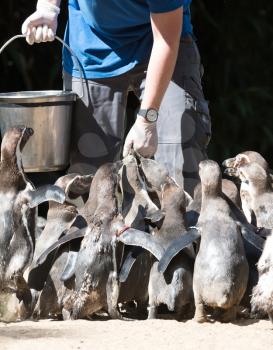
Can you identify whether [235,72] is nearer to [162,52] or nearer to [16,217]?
[162,52]

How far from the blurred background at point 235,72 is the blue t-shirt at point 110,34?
2.63 metres

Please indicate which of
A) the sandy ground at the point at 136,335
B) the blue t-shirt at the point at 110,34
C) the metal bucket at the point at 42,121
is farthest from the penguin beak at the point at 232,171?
the sandy ground at the point at 136,335

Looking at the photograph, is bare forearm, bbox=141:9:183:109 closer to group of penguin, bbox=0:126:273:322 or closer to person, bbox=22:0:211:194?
person, bbox=22:0:211:194

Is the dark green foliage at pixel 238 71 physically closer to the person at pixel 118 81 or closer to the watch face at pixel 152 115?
the person at pixel 118 81

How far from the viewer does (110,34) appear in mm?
5941

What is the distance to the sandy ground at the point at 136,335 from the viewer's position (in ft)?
15.2

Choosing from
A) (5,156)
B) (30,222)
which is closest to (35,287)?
(30,222)

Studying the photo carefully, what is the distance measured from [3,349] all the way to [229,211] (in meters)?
1.19

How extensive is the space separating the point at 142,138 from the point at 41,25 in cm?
83

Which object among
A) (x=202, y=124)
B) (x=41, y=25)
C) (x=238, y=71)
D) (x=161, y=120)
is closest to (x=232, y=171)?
(x=202, y=124)

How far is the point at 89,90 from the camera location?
6074 millimetres

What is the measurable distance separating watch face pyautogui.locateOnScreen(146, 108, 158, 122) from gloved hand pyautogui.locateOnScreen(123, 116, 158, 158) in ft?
0.07

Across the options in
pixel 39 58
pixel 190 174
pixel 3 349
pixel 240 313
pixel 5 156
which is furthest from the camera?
pixel 39 58

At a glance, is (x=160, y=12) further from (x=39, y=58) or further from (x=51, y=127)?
(x=39, y=58)
